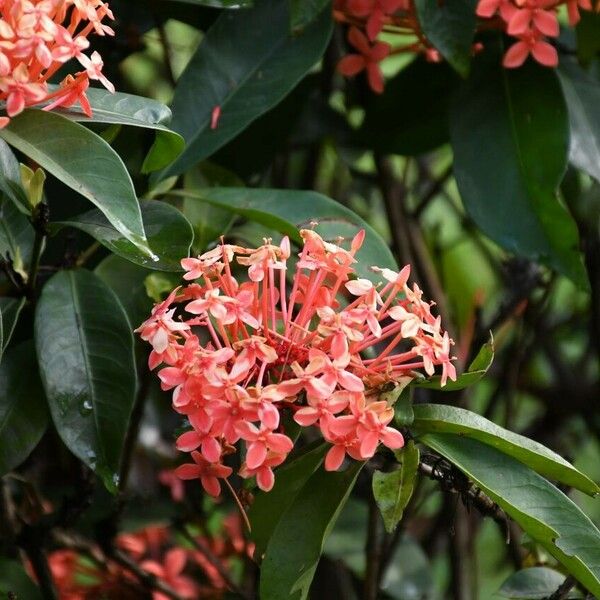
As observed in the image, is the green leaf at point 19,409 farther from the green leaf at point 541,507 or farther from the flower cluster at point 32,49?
the green leaf at point 541,507

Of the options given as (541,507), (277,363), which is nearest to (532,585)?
(541,507)

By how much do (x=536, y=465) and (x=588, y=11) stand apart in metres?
0.67

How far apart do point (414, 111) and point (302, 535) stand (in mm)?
779

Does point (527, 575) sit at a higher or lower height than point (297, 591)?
lower

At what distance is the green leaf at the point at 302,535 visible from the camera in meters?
0.88

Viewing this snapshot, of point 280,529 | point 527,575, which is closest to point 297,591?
point 280,529

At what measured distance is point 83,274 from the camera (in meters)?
1.05

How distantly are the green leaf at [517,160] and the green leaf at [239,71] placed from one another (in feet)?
0.75

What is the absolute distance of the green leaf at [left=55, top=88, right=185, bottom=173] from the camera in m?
0.92

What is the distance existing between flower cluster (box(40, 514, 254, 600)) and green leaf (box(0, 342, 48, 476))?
1.53 ft

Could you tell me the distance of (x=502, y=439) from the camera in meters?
0.86

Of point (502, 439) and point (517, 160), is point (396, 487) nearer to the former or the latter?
point (502, 439)

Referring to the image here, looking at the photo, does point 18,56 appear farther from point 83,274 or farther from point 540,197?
point 540,197

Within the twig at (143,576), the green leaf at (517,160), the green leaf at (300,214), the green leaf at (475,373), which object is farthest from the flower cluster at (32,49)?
the twig at (143,576)
